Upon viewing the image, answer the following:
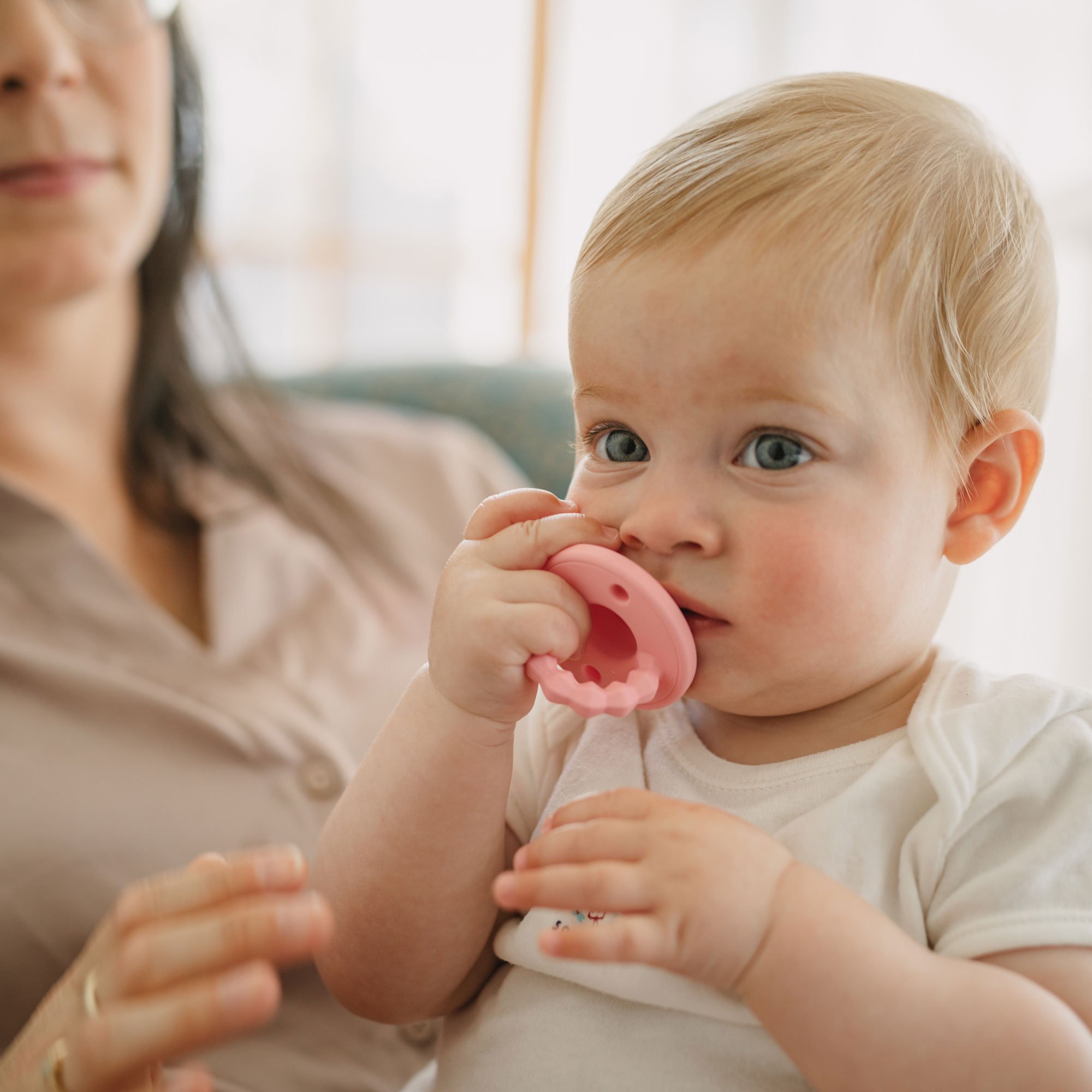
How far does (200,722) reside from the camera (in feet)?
3.77

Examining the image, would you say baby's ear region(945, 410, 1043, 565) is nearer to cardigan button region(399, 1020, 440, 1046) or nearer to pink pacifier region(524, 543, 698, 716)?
pink pacifier region(524, 543, 698, 716)

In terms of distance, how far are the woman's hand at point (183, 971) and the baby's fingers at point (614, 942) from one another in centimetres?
14

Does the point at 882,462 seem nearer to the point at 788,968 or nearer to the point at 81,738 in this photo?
the point at 788,968

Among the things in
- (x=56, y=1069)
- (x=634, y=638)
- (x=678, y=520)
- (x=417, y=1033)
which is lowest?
(x=417, y=1033)

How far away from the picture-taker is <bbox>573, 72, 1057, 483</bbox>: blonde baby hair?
0.70 metres

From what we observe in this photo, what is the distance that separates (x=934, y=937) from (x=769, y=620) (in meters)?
0.23

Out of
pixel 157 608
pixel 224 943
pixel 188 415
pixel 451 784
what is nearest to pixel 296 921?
pixel 224 943

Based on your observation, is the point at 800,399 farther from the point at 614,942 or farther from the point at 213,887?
the point at 213,887

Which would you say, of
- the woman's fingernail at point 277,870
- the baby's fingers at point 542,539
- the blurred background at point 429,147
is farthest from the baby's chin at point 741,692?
the blurred background at point 429,147

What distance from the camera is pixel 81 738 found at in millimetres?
1113

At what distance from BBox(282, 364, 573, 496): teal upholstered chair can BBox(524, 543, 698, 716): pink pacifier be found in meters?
0.90

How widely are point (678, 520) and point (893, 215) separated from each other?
25 centimetres

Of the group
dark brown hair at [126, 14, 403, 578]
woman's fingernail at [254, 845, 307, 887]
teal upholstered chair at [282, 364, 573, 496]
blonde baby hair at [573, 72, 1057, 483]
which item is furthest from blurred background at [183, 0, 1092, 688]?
woman's fingernail at [254, 845, 307, 887]

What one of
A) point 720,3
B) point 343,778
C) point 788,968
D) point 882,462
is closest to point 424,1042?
point 343,778
